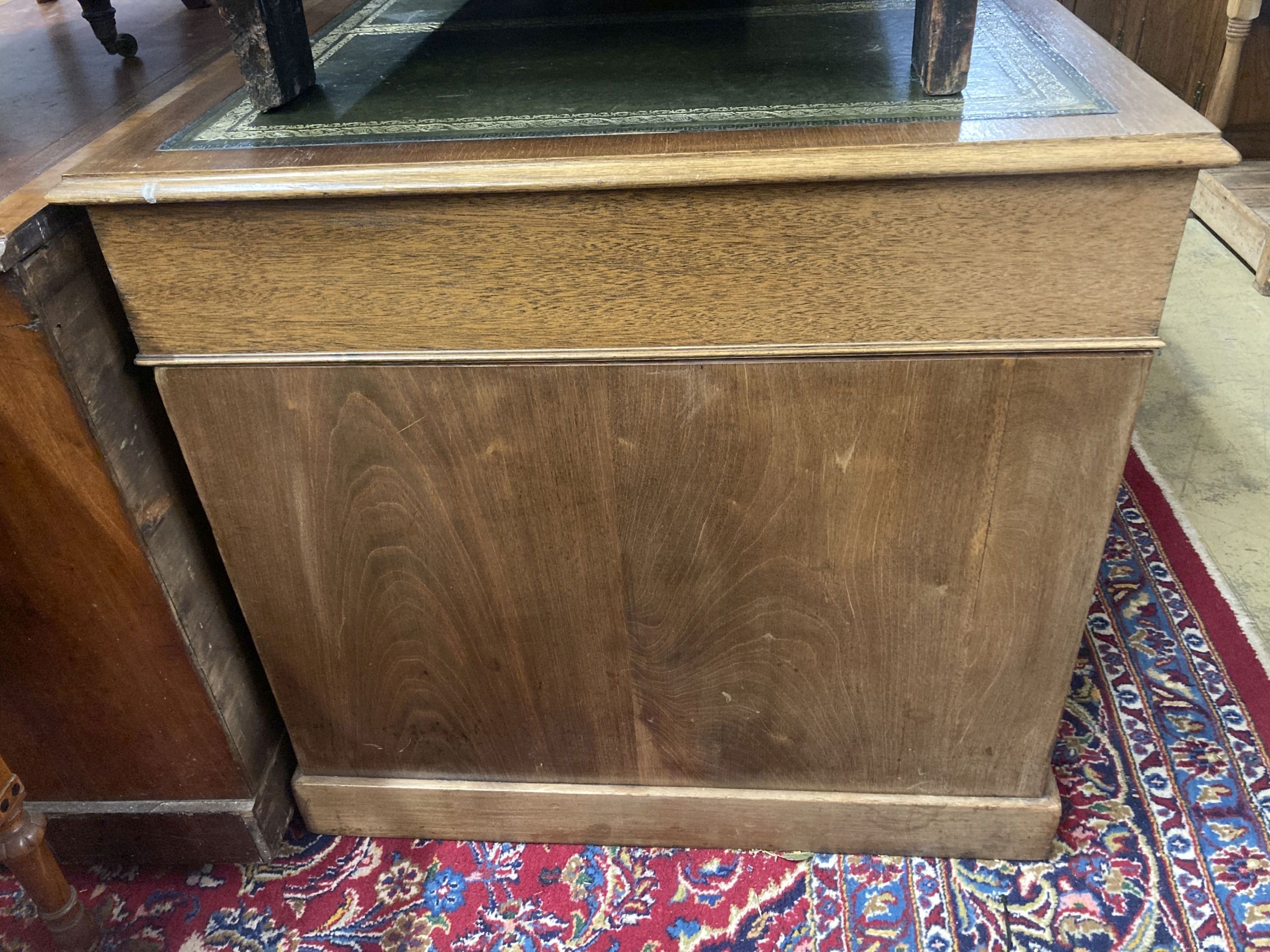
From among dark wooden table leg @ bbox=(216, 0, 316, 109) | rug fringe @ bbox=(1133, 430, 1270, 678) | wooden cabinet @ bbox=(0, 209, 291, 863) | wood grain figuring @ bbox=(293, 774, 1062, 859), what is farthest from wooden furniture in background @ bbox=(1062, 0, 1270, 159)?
wooden cabinet @ bbox=(0, 209, 291, 863)

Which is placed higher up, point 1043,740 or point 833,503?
point 833,503

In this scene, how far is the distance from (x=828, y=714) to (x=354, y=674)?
0.57 metres

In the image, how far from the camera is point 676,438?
1.02 m

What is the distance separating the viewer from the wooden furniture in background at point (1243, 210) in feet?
8.30

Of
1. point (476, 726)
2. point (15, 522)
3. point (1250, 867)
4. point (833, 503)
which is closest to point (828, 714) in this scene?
point (833, 503)

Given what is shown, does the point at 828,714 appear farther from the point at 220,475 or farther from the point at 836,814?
the point at 220,475

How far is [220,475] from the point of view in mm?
1089

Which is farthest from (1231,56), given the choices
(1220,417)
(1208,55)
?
(1220,417)

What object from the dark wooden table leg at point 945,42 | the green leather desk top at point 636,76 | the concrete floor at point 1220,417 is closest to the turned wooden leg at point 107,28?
the green leather desk top at point 636,76

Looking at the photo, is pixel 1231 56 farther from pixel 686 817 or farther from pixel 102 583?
pixel 102 583

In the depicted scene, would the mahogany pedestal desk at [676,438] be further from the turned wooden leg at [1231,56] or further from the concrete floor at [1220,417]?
the turned wooden leg at [1231,56]

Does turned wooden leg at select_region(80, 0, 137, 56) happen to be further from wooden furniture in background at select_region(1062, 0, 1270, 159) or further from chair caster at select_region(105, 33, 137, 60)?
wooden furniture in background at select_region(1062, 0, 1270, 159)

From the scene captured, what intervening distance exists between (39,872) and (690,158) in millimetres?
1014

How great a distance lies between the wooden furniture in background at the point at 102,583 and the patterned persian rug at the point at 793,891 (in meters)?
0.08
